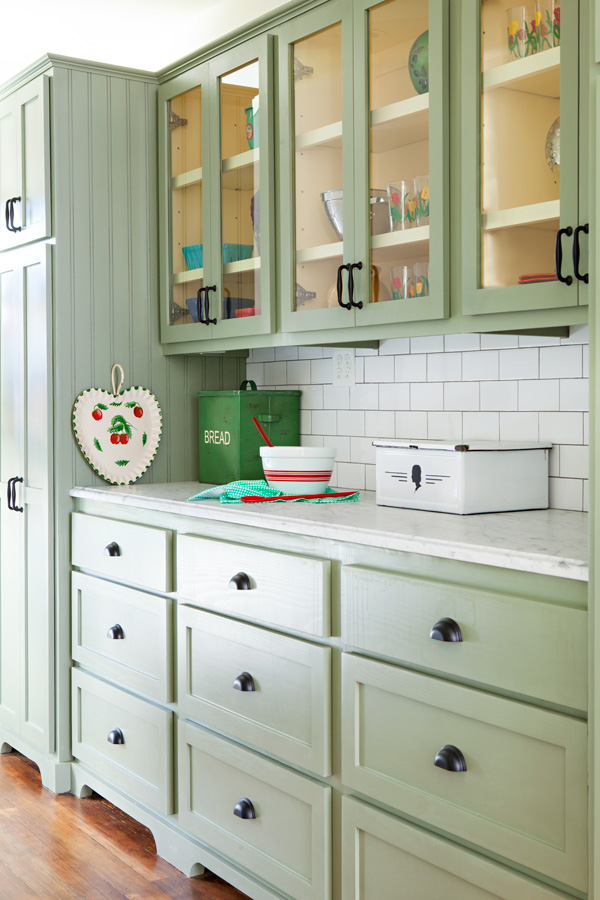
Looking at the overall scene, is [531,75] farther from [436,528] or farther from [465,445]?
[436,528]

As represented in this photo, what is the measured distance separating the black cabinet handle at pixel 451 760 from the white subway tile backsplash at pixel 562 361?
0.97m

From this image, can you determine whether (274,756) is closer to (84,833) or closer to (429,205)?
(84,833)

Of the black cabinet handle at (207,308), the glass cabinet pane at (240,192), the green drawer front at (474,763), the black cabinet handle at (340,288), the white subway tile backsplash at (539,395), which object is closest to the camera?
the green drawer front at (474,763)

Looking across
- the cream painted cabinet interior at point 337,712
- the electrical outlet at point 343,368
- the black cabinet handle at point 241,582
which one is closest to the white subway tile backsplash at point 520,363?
the electrical outlet at point 343,368

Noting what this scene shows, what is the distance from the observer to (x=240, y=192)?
9.05ft

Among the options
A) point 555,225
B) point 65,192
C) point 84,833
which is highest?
point 65,192

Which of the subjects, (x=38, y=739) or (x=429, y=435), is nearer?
(x=429, y=435)

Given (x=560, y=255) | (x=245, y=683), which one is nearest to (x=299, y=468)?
(x=245, y=683)

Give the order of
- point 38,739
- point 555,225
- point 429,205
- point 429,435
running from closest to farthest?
point 555,225, point 429,205, point 429,435, point 38,739

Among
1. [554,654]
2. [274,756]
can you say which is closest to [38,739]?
[274,756]

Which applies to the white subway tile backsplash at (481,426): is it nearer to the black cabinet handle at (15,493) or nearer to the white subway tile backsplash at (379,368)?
the white subway tile backsplash at (379,368)

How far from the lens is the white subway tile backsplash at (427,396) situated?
102 inches

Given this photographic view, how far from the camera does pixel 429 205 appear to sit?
212 cm

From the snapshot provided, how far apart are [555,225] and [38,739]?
2.36m
